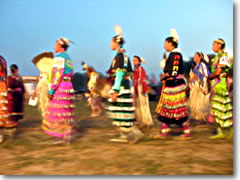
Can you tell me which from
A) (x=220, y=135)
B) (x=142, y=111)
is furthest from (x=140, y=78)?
(x=220, y=135)

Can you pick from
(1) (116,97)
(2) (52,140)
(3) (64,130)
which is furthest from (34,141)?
(1) (116,97)

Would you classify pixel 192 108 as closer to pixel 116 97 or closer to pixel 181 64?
pixel 181 64

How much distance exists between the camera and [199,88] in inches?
300

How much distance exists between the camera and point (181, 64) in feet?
17.7

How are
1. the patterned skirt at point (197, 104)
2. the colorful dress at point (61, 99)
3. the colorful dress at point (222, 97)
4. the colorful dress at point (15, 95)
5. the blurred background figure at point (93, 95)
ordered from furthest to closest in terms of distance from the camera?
the blurred background figure at point (93, 95)
the patterned skirt at point (197, 104)
the colorful dress at point (15, 95)
the colorful dress at point (222, 97)
the colorful dress at point (61, 99)

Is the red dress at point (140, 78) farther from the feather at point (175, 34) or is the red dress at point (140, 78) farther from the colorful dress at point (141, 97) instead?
the feather at point (175, 34)

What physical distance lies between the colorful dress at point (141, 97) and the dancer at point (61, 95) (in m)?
2.04

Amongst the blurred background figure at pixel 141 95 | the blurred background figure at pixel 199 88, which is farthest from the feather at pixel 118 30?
the blurred background figure at pixel 199 88

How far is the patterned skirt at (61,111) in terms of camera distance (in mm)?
5066

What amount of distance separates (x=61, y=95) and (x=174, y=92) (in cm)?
177

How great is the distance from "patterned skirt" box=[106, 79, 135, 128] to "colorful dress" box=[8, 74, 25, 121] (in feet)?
7.02

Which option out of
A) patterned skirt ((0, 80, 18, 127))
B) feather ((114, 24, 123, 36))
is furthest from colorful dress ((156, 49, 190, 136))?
patterned skirt ((0, 80, 18, 127))

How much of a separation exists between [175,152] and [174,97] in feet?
3.49

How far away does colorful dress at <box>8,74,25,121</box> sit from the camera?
6.33 metres
